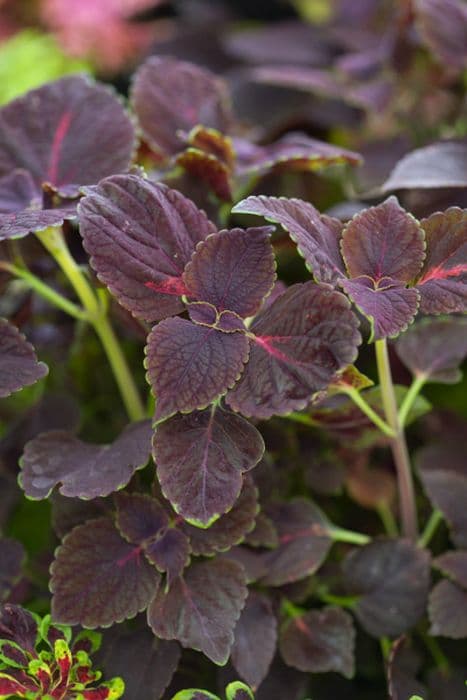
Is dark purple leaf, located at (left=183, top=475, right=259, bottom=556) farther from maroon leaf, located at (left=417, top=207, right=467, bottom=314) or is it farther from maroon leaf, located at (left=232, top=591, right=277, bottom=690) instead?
maroon leaf, located at (left=417, top=207, right=467, bottom=314)

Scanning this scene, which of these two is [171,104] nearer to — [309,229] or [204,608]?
[309,229]

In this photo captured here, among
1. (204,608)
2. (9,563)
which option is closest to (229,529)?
(204,608)

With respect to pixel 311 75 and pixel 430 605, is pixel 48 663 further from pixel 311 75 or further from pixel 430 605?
pixel 311 75

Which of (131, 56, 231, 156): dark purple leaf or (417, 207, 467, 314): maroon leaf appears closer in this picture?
(417, 207, 467, 314): maroon leaf

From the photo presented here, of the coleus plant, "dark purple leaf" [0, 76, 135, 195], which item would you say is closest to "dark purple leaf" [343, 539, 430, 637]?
the coleus plant

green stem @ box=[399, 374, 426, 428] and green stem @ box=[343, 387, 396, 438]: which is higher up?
Result: green stem @ box=[343, 387, 396, 438]

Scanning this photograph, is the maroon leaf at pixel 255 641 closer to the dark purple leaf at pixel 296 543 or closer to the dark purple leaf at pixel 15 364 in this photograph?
the dark purple leaf at pixel 296 543

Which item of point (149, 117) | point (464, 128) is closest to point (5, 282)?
point (149, 117)
